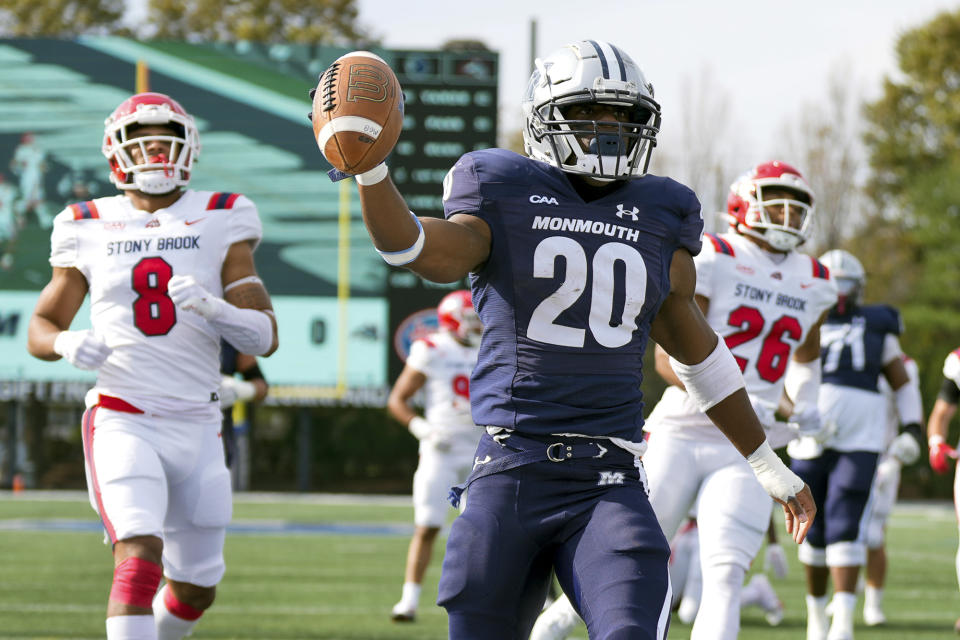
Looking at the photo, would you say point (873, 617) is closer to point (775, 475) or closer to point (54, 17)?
point (775, 475)

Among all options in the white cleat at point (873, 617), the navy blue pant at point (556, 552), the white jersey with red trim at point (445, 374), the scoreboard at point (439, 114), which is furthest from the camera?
the scoreboard at point (439, 114)

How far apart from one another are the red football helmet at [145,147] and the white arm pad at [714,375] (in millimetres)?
2096

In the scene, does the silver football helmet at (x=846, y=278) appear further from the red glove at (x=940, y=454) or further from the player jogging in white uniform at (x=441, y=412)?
the player jogging in white uniform at (x=441, y=412)

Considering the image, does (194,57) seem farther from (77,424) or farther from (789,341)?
(789,341)

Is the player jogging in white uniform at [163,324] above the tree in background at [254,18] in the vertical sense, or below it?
below

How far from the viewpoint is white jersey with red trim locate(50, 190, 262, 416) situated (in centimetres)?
482

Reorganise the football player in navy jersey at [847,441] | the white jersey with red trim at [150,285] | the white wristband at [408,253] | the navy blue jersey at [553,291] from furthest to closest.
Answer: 1. the football player in navy jersey at [847,441]
2. the white jersey with red trim at [150,285]
3. the navy blue jersey at [553,291]
4. the white wristband at [408,253]

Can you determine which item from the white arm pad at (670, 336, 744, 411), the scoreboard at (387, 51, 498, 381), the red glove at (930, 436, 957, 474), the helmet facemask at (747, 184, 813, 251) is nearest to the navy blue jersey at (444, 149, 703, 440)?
the white arm pad at (670, 336, 744, 411)

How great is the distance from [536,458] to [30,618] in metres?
5.03

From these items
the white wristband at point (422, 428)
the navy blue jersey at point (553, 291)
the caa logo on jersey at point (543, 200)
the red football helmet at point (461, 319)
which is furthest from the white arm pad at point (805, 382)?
the red football helmet at point (461, 319)

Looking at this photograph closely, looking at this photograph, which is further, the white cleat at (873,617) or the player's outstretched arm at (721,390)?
the white cleat at (873,617)

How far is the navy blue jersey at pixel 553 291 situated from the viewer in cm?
337

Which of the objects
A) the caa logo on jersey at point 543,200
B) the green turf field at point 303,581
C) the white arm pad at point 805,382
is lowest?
the green turf field at point 303,581

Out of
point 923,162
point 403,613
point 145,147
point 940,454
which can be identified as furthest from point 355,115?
point 923,162
